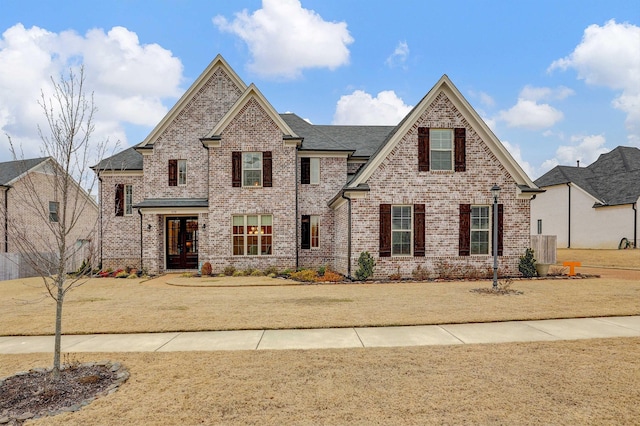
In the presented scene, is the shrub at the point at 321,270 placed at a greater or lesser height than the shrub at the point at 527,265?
lesser

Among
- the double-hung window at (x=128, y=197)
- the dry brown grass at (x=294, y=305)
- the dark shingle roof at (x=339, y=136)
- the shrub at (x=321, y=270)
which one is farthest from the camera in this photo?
the double-hung window at (x=128, y=197)

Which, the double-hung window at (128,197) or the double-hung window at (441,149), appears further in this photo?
the double-hung window at (128,197)

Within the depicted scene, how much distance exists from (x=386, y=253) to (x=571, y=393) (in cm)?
1140

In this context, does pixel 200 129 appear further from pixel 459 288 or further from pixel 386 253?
pixel 459 288

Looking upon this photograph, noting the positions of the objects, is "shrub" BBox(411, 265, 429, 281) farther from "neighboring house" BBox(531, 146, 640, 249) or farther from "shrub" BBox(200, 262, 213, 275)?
"neighboring house" BBox(531, 146, 640, 249)

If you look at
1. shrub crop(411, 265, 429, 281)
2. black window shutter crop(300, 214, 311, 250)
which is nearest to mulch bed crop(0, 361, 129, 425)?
shrub crop(411, 265, 429, 281)

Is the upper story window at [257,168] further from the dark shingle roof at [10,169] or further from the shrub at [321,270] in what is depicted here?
the dark shingle roof at [10,169]

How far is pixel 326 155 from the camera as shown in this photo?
1989cm

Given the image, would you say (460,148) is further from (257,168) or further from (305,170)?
(257,168)

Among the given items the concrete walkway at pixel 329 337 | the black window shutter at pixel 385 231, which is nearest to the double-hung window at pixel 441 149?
the black window shutter at pixel 385 231

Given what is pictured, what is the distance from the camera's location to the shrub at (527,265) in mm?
16281

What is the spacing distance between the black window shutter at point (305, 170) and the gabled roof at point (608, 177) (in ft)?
79.7

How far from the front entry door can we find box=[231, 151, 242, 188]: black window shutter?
3368 millimetres

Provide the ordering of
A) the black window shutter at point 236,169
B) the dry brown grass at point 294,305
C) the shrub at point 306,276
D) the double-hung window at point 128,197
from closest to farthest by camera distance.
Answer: the dry brown grass at point 294,305, the shrub at point 306,276, the black window shutter at point 236,169, the double-hung window at point 128,197
